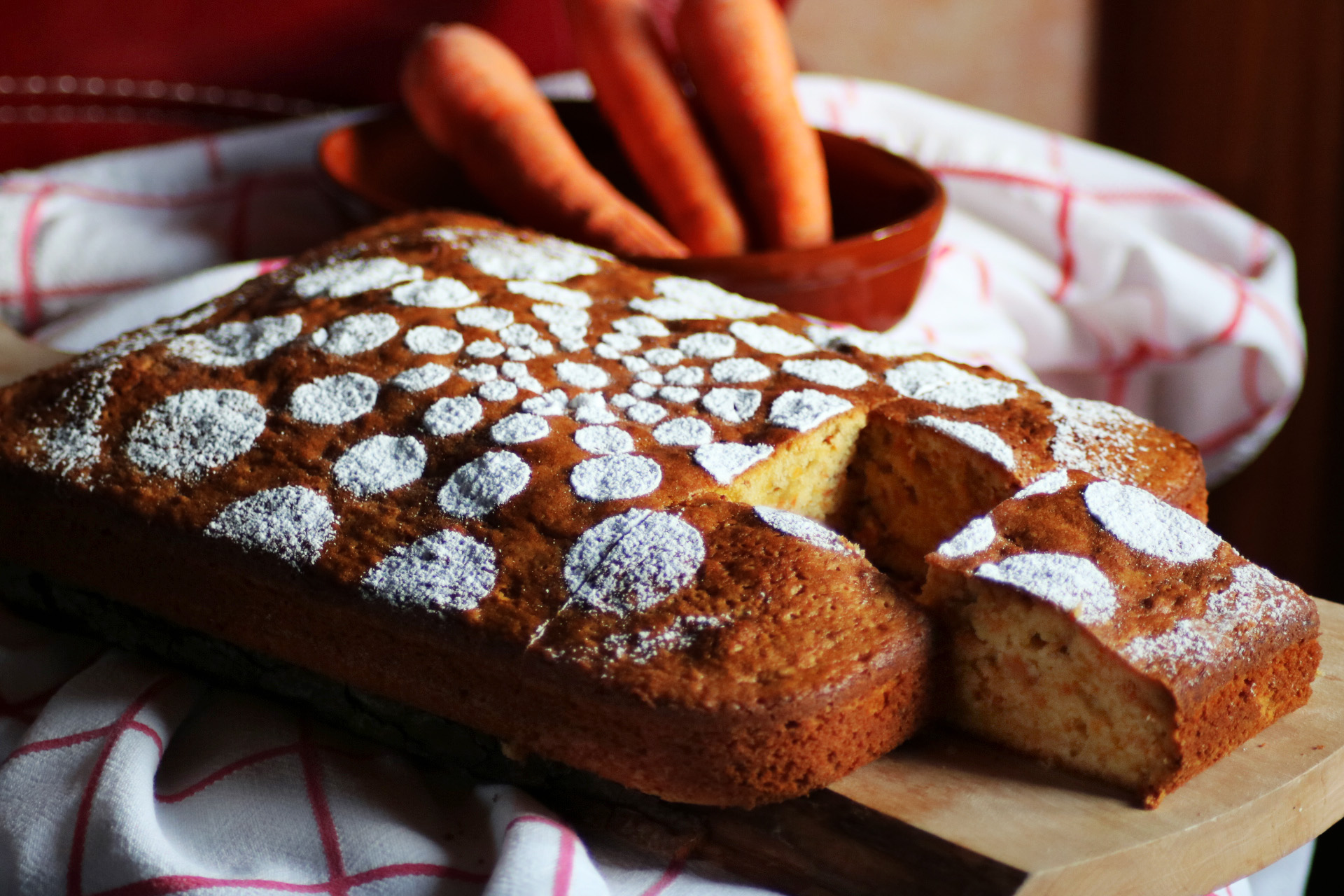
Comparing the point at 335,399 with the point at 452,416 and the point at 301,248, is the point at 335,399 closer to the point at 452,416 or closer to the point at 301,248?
the point at 452,416

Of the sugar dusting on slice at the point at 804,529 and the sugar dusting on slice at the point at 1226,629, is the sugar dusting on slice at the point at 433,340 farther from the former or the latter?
the sugar dusting on slice at the point at 1226,629

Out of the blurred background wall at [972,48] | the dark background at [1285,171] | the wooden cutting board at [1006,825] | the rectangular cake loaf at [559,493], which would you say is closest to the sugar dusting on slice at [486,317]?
the rectangular cake loaf at [559,493]

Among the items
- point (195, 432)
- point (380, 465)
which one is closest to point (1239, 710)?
point (380, 465)

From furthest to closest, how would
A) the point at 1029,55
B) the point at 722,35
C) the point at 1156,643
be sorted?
the point at 1029,55 → the point at 722,35 → the point at 1156,643

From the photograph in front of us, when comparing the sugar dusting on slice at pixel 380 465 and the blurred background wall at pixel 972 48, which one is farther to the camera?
the blurred background wall at pixel 972 48

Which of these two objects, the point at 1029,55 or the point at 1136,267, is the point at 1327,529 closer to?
the point at 1136,267

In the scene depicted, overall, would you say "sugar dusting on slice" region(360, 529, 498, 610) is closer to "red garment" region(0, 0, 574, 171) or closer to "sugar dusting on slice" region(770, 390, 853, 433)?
"sugar dusting on slice" region(770, 390, 853, 433)

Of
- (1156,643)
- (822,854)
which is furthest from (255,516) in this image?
(1156,643)

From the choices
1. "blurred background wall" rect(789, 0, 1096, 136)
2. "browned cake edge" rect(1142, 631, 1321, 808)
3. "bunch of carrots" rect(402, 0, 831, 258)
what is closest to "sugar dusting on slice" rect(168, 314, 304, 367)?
"bunch of carrots" rect(402, 0, 831, 258)
